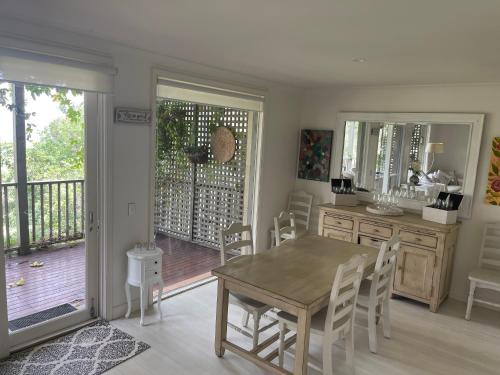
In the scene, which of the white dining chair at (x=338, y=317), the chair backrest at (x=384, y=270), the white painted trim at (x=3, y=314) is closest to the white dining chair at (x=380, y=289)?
the chair backrest at (x=384, y=270)

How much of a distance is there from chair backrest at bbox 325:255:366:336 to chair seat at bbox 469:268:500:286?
176 centimetres

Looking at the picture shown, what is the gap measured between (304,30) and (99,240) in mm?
2323

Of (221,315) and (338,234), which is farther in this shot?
(338,234)

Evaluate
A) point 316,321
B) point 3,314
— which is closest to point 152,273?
point 3,314

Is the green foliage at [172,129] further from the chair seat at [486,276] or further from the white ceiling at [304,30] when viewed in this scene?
the chair seat at [486,276]

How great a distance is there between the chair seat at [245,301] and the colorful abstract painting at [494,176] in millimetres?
2722

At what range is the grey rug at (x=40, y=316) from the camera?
2863 mm

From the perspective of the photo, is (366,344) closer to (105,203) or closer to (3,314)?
(105,203)

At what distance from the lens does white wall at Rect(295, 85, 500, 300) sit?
392cm

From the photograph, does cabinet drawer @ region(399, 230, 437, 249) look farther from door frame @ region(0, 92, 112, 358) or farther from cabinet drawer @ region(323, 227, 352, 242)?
door frame @ region(0, 92, 112, 358)

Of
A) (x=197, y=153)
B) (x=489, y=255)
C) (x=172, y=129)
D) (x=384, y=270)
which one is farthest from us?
(x=172, y=129)

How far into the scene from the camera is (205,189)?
5.66 metres

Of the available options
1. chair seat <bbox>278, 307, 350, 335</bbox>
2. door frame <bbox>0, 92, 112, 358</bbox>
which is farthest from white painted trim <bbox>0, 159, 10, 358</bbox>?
chair seat <bbox>278, 307, 350, 335</bbox>

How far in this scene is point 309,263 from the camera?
2.99 m
